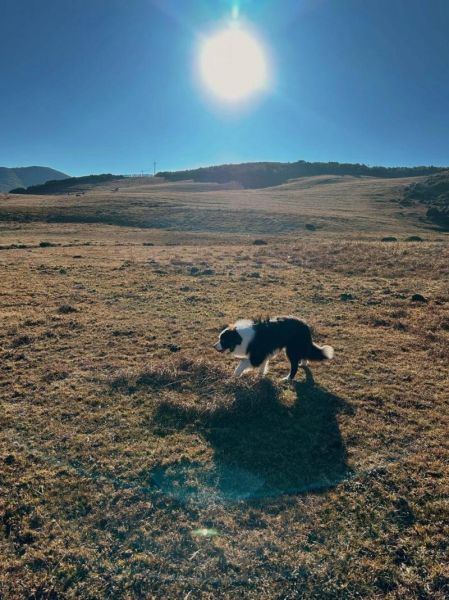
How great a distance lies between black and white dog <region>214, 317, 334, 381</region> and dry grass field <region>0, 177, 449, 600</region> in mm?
472

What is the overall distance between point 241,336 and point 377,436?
136 inches

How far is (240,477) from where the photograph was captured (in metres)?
6.40

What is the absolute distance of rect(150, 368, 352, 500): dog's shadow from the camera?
626cm

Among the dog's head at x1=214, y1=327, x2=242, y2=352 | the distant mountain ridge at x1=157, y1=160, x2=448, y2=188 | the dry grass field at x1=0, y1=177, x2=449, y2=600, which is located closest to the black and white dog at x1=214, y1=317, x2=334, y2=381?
the dog's head at x1=214, y1=327, x2=242, y2=352

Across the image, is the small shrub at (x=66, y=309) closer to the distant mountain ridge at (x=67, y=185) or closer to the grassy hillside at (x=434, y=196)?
the grassy hillside at (x=434, y=196)

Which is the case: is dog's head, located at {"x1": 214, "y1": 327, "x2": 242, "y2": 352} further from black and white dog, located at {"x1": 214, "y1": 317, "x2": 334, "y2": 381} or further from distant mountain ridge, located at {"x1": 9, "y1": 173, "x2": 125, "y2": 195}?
distant mountain ridge, located at {"x1": 9, "y1": 173, "x2": 125, "y2": 195}

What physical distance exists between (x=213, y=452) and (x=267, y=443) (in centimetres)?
99

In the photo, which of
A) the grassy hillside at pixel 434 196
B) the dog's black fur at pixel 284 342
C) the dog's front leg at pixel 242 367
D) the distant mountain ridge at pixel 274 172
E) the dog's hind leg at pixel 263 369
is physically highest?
the distant mountain ridge at pixel 274 172

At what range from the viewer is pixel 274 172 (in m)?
143

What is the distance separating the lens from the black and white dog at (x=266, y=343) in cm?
923

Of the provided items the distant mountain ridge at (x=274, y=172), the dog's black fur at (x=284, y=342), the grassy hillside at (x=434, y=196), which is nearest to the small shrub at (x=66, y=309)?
the dog's black fur at (x=284, y=342)

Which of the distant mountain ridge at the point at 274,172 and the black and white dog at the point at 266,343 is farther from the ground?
the distant mountain ridge at the point at 274,172

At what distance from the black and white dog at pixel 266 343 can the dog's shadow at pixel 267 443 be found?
600 millimetres

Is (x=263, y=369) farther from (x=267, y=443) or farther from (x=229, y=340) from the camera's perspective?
(x=267, y=443)
